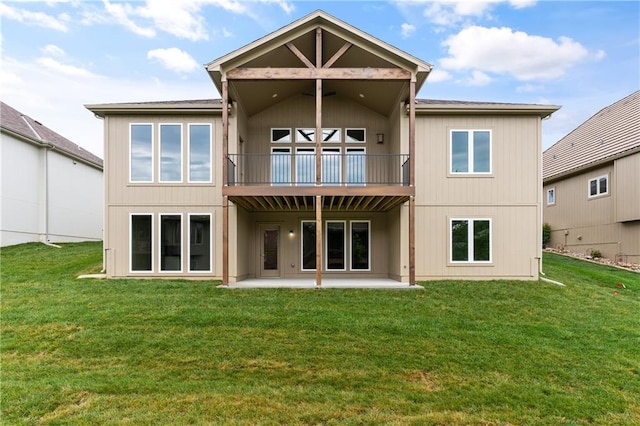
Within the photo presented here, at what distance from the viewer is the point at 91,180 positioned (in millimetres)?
20594

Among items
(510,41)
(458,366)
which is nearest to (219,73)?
(458,366)

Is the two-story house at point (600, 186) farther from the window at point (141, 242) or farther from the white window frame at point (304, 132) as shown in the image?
the window at point (141, 242)

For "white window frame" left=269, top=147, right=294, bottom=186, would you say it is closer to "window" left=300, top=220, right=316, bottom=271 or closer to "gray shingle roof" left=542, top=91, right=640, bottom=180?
"window" left=300, top=220, right=316, bottom=271

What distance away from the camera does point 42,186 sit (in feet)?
56.3

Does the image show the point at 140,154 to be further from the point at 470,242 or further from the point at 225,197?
the point at 470,242

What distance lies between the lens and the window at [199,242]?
11.2 metres

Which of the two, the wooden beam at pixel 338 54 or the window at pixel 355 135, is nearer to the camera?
the wooden beam at pixel 338 54

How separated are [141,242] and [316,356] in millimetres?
7637

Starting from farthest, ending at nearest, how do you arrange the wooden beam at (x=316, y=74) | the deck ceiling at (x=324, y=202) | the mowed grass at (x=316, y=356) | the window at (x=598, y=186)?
the window at (x=598, y=186), the deck ceiling at (x=324, y=202), the wooden beam at (x=316, y=74), the mowed grass at (x=316, y=356)

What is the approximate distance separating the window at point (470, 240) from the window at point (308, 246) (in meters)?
4.28

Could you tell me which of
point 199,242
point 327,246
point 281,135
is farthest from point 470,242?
point 199,242

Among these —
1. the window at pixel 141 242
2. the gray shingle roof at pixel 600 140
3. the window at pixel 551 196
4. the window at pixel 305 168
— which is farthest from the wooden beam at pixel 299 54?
the window at pixel 551 196

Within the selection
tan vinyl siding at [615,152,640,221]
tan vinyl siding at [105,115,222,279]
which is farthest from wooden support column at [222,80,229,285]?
tan vinyl siding at [615,152,640,221]

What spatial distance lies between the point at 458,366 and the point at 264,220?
28.2 feet
